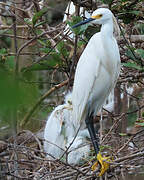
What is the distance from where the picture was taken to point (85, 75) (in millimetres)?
1892

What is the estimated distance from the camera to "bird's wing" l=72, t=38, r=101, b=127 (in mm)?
1884

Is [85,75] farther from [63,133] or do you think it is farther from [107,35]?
[63,133]

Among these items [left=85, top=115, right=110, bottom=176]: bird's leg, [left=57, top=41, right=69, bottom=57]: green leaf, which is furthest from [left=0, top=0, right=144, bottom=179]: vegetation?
[left=85, top=115, right=110, bottom=176]: bird's leg

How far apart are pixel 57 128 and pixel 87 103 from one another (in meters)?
0.75

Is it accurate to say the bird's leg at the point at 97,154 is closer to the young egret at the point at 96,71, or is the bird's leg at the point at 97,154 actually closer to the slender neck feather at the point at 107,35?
the young egret at the point at 96,71

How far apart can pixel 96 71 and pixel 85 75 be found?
7 cm

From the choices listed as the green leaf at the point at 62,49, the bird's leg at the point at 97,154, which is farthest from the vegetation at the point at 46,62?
the bird's leg at the point at 97,154

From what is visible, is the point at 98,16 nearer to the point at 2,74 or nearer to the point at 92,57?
the point at 92,57

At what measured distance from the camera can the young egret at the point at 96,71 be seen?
178 cm

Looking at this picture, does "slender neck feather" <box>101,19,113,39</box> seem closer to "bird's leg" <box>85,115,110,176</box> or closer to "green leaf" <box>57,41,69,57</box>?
"green leaf" <box>57,41,69,57</box>

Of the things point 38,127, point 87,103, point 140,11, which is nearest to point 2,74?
→ point 140,11

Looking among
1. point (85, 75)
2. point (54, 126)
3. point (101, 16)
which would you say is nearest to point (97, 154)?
point (85, 75)

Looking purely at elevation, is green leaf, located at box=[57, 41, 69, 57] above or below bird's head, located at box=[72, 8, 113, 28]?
below

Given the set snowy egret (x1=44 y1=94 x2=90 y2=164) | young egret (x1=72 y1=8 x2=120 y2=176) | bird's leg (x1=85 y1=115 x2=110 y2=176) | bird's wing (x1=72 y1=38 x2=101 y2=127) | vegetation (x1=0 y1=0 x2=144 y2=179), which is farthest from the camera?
snowy egret (x1=44 y1=94 x2=90 y2=164)
